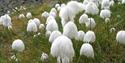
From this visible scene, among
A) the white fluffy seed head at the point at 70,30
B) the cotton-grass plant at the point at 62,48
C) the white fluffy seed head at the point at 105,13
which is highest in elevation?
the white fluffy seed head at the point at 105,13

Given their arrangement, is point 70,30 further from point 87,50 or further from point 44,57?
point 44,57

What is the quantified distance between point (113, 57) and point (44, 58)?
1273 mm

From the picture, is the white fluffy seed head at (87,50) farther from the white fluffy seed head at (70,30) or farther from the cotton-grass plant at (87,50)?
the white fluffy seed head at (70,30)

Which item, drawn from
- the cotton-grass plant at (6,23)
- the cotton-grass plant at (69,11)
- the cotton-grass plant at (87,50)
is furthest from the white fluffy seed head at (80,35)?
the cotton-grass plant at (6,23)

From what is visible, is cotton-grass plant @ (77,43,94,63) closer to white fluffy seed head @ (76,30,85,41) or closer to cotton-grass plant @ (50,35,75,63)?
white fluffy seed head @ (76,30,85,41)

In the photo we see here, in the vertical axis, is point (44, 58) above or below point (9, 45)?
below

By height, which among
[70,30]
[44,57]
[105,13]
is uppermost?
[105,13]

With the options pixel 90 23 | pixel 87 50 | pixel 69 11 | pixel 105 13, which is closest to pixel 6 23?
pixel 105 13

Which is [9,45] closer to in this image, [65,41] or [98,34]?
[98,34]

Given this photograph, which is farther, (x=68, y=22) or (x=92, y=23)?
(x=92, y=23)

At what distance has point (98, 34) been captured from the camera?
7.83m

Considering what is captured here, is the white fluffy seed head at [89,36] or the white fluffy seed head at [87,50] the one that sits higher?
the white fluffy seed head at [89,36]

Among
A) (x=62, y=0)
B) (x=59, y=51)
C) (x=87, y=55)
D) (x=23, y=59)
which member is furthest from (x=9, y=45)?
(x=62, y=0)

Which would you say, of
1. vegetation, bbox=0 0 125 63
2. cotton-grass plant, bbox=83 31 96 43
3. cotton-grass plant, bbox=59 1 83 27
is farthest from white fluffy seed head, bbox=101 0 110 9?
cotton-grass plant, bbox=59 1 83 27
